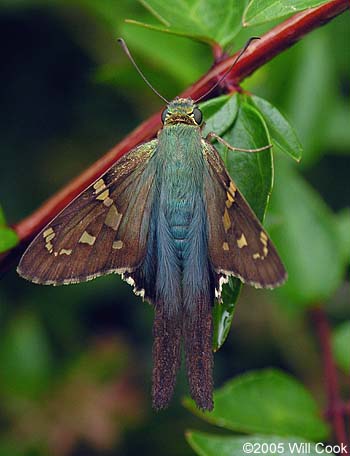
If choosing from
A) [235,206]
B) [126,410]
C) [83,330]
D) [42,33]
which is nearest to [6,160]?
[42,33]

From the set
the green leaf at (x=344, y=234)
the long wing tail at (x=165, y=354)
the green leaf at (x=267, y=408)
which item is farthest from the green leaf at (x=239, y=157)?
the green leaf at (x=344, y=234)

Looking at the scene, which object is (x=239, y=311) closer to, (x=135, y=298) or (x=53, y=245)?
(x=135, y=298)

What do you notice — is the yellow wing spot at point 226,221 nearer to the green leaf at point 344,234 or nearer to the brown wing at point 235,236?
Answer: the brown wing at point 235,236

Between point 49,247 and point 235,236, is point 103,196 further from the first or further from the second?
point 235,236

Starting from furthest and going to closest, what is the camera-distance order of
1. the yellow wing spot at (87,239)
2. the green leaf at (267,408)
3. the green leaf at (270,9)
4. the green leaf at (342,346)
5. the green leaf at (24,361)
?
the green leaf at (24,361), the green leaf at (342,346), the green leaf at (267,408), the yellow wing spot at (87,239), the green leaf at (270,9)

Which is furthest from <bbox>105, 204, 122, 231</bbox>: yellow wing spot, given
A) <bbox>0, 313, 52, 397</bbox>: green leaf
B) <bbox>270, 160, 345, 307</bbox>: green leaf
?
<bbox>0, 313, 52, 397</bbox>: green leaf

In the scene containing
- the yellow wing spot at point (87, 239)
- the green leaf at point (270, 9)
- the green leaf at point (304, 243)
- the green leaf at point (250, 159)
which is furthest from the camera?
the green leaf at point (304, 243)

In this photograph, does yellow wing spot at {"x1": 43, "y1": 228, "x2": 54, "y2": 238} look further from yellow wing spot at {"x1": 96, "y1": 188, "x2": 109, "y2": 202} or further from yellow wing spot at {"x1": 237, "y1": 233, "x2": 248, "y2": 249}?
yellow wing spot at {"x1": 237, "y1": 233, "x2": 248, "y2": 249}

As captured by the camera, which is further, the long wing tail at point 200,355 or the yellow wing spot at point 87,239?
the yellow wing spot at point 87,239
